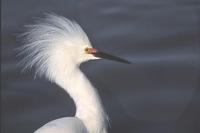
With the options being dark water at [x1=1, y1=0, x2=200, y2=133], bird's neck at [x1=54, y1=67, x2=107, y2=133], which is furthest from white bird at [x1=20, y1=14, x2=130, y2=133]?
dark water at [x1=1, y1=0, x2=200, y2=133]

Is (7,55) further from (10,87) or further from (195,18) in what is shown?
(195,18)

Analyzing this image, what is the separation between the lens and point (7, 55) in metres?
5.02

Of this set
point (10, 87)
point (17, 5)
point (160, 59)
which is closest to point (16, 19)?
point (17, 5)

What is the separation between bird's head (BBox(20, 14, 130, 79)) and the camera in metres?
3.30

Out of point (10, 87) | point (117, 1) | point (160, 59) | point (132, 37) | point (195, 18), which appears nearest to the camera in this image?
point (10, 87)

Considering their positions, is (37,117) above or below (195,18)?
below

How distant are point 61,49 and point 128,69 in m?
1.55

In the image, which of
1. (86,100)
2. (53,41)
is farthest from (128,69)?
(53,41)

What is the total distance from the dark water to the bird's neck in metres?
0.52

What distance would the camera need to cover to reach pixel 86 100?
3.41 metres

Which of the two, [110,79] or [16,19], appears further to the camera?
[16,19]

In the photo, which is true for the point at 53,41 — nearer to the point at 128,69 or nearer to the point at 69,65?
the point at 69,65

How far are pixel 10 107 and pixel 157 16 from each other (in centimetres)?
210

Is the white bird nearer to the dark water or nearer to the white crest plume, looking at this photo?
the white crest plume
